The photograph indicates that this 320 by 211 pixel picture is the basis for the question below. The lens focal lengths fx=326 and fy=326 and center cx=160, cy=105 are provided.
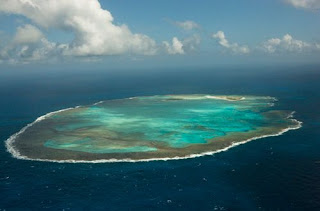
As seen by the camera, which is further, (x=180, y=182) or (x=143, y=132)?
(x=143, y=132)

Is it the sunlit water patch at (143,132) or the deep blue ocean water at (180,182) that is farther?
the sunlit water patch at (143,132)

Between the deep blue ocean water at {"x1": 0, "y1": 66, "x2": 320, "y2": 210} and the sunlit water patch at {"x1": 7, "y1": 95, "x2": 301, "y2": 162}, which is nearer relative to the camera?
the deep blue ocean water at {"x1": 0, "y1": 66, "x2": 320, "y2": 210}

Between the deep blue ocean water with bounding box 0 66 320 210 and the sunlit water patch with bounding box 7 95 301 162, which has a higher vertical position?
the sunlit water patch with bounding box 7 95 301 162

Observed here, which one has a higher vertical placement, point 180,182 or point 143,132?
point 143,132

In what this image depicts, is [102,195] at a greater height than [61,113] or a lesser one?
lesser

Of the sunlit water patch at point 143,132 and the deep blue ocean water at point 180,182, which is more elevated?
the sunlit water patch at point 143,132

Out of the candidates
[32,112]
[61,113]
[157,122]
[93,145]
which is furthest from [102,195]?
[32,112]

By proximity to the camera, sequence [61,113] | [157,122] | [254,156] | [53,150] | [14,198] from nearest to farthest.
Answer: [14,198] < [254,156] < [53,150] < [157,122] < [61,113]

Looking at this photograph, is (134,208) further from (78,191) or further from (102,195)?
(78,191)
